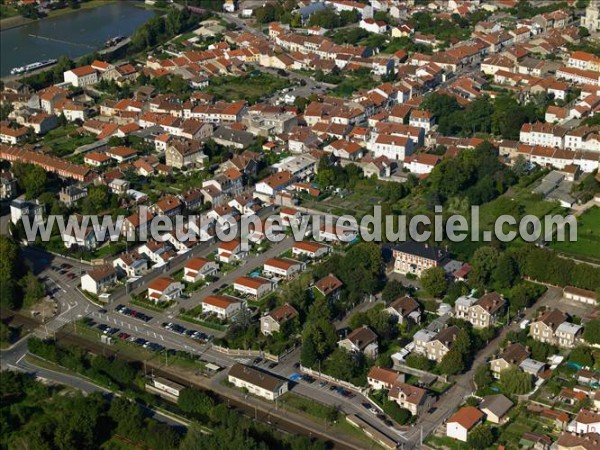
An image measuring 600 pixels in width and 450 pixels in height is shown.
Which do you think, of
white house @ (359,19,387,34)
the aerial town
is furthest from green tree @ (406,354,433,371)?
white house @ (359,19,387,34)

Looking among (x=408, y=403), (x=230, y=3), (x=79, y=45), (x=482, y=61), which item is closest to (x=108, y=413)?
(x=408, y=403)

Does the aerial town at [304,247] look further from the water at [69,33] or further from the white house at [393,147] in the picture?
the water at [69,33]

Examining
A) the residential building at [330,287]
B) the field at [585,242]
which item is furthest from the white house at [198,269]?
the field at [585,242]

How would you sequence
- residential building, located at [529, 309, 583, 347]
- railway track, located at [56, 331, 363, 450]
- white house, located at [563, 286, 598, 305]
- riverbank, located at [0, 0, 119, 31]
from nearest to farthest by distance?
railway track, located at [56, 331, 363, 450], residential building, located at [529, 309, 583, 347], white house, located at [563, 286, 598, 305], riverbank, located at [0, 0, 119, 31]

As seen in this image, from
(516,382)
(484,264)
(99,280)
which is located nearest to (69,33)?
(99,280)

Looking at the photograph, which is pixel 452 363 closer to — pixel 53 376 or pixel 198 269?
pixel 198 269

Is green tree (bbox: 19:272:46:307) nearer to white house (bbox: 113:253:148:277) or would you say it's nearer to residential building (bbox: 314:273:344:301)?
white house (bbox: 113:253:148:277)

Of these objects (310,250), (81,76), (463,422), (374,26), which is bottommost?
(374,26)
